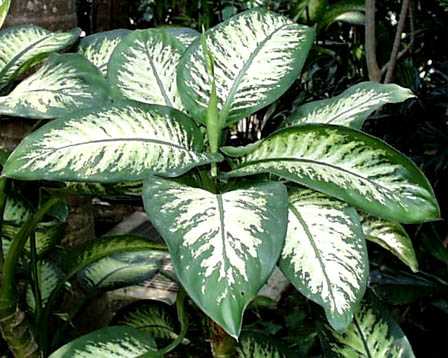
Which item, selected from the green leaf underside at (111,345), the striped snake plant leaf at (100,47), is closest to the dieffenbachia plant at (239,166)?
the striped snake plant leaf at (100,47)

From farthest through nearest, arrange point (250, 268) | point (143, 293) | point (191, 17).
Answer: point (191, 17), point (143, 293), point (250, 268)

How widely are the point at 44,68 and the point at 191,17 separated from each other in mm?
2028

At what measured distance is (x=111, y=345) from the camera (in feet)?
3.04

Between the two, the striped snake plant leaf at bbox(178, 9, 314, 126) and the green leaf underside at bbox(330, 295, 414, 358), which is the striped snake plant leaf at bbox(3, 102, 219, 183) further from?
the green leaf underside at bbox(330, 295, 414, 358)

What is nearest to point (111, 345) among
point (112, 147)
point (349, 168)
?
point (112, 147)

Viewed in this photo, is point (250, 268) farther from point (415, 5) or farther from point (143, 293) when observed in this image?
point (415, 5)

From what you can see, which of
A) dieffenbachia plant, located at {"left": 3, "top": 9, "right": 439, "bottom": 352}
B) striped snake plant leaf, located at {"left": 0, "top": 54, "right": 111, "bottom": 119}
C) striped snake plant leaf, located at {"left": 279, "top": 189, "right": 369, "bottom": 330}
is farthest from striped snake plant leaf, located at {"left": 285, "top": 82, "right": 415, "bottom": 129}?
striped snake plant leaf, located at {"left": 0, "top": 54, "right": 111, "bottom": 119}

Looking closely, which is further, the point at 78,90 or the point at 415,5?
the point at 415,5

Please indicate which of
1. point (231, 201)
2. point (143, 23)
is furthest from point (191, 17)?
point (231, 201)

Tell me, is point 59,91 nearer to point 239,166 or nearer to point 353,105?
point 239,166

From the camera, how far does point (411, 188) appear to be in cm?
73

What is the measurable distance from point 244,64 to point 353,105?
0.51ft

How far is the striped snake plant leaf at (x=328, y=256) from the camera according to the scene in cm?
67

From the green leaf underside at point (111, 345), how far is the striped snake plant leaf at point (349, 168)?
0.30 metres
